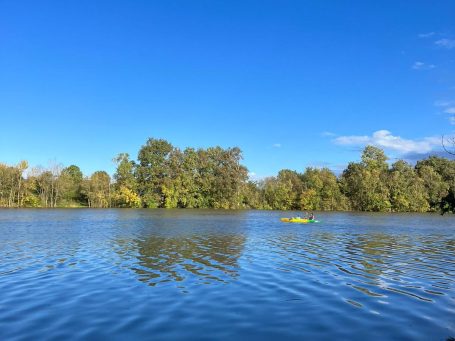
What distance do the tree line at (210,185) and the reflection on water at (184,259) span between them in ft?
289

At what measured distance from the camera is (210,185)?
120 m

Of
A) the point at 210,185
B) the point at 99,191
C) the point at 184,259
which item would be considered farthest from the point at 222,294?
the point at 99,191

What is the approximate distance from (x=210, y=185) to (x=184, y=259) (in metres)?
98.6

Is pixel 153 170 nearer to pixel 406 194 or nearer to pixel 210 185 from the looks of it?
pixel 210 185

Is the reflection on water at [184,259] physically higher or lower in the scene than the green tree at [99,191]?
lower

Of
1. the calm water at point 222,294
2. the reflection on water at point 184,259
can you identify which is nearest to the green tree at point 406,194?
the calm water at point 222,294

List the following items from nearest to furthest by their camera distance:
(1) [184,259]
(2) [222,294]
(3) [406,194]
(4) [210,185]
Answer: (2) [222,294] < (1) [184,259] < (3) [406,194] < (4) [210,185]

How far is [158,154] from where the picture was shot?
4806 inches

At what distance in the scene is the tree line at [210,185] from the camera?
11300 cm

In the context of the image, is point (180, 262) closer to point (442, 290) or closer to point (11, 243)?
point (442, 290)

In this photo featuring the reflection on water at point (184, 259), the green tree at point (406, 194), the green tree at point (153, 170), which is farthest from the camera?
the green tree at point (153, 170)

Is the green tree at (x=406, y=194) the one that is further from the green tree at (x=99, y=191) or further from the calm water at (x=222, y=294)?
the calm water at (x=222, y=294)

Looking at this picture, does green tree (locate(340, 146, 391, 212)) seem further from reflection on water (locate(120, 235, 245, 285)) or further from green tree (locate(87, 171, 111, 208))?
reflection on water (locate(120, 235, 245, 285))

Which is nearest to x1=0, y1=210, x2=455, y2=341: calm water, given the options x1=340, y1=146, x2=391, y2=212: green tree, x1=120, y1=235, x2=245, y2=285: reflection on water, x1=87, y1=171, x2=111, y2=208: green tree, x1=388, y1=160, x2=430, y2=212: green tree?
x1=120, y1=235, x2=245, y2=285: reflection on water
